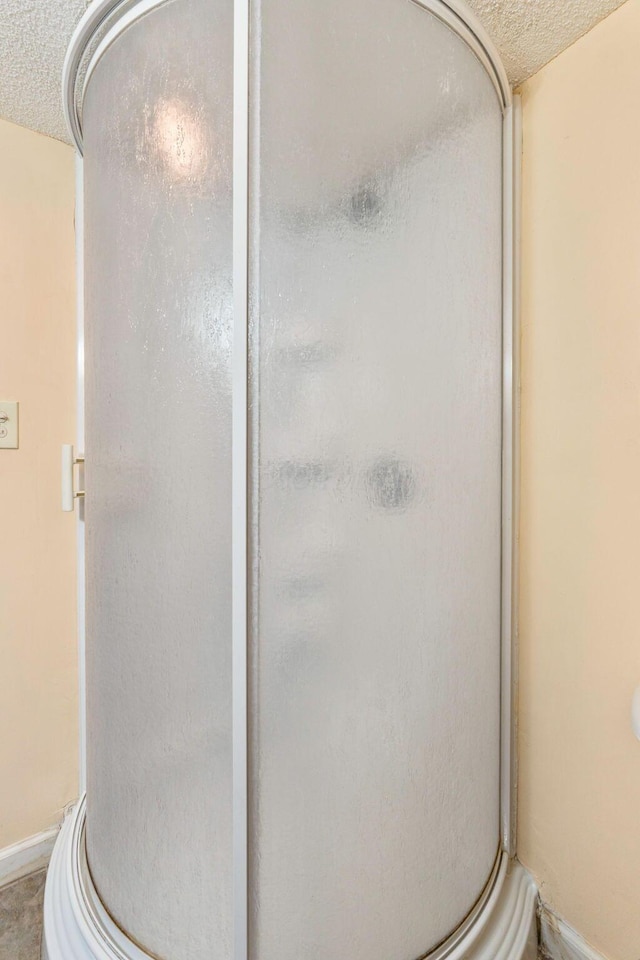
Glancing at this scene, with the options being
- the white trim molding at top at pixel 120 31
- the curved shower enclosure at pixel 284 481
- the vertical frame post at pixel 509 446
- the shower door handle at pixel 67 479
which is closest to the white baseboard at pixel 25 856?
the curved shower enclosure at pixel 284 481

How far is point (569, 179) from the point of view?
102cm

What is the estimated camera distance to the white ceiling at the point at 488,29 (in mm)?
940

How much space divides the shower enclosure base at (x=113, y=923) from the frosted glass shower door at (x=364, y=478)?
0.16ft

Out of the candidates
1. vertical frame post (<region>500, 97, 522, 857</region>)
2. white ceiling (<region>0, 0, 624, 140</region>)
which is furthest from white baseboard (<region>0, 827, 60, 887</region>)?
white ceiling (<region>0, 0, 624, 140</region>)

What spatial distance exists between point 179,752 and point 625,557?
0.87 meters

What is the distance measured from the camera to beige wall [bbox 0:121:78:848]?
4.36 feet

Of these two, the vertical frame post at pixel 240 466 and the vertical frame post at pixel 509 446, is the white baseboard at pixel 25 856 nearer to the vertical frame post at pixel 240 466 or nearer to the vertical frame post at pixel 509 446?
the vertical frame post at pixel 240 466

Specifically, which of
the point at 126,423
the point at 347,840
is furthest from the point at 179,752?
the point at 126,423

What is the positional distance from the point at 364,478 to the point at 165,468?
1.06 ft

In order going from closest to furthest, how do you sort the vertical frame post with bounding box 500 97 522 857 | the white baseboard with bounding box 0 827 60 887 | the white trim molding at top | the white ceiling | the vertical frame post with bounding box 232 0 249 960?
the vertical frame post with bounding box 232 0 249 960
the white trim molding at top
the white ceiling
the vertical frame post with bounding box 500 97 522 857
the white baseboard with bounding box 0 827 60 887

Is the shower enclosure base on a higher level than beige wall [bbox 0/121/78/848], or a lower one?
lower

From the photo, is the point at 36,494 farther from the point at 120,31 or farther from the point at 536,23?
the point at 536,23

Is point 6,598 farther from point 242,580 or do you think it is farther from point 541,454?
point 541,454

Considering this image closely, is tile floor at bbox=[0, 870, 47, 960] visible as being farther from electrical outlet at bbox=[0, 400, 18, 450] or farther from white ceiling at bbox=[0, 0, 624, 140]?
white ceiling at bbox=[0, 0, 624, 140]
